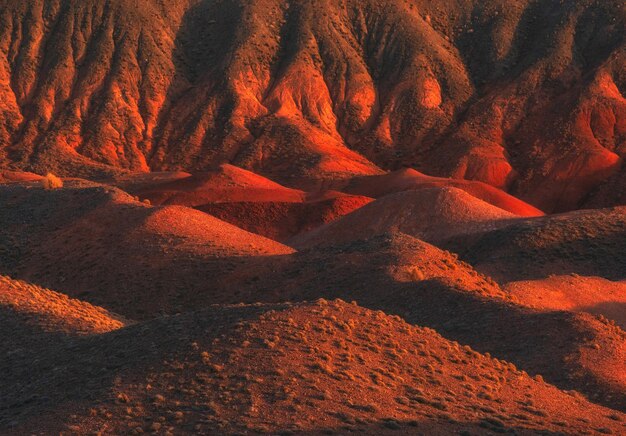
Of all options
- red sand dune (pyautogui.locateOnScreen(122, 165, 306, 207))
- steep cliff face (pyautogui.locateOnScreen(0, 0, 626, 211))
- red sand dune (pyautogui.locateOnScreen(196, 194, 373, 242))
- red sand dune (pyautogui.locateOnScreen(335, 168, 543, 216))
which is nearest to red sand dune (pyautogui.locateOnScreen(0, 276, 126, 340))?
red sand dune (pyautogui.locateOnScreen(196, 194, 373, 242))

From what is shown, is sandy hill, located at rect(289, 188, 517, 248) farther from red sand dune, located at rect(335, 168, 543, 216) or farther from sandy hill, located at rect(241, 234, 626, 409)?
sandy hill, located at rect(241, 234, 626, 409)

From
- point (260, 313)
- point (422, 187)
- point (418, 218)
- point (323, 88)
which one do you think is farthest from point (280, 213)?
point (260, 313)

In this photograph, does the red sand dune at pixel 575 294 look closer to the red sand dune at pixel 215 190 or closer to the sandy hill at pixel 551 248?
the sandy hill at pixel 551 248

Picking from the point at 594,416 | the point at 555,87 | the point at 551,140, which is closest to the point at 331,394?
the point at 594,416

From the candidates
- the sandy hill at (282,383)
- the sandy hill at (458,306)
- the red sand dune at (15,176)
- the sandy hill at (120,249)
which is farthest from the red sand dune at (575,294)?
the red sand dune at (15,176)

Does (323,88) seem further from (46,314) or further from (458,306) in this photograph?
(46,314)

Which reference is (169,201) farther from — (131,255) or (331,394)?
(331,394)
